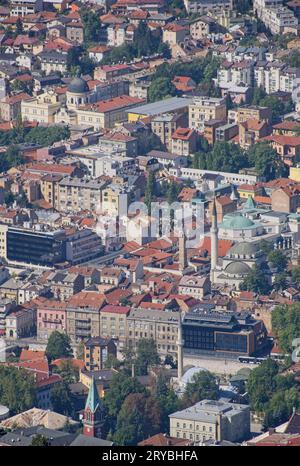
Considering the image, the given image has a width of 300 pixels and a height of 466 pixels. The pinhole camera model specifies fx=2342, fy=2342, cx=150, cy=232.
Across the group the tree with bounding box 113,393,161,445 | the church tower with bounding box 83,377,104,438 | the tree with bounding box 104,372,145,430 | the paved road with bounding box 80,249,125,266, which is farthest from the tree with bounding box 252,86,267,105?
the church tower with bounding box 83,377,104,438

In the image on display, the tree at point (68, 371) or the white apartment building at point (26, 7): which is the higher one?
the tree at point (68, 371)

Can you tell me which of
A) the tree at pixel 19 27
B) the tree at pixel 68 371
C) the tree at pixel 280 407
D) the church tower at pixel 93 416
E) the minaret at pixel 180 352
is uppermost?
the church tower at pixel 93 416

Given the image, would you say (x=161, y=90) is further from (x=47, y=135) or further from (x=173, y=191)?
(x=173, y=191)

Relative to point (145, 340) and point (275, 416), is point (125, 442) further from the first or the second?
point (145, 340)

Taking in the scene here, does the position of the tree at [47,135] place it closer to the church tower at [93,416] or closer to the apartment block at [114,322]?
the apartment block at [114,322]

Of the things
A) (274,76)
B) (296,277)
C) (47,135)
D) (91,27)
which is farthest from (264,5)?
(296,277)

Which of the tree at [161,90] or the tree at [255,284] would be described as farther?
the tree at [161,90]

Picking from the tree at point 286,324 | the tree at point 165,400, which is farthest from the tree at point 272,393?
the tree at point 286,324
